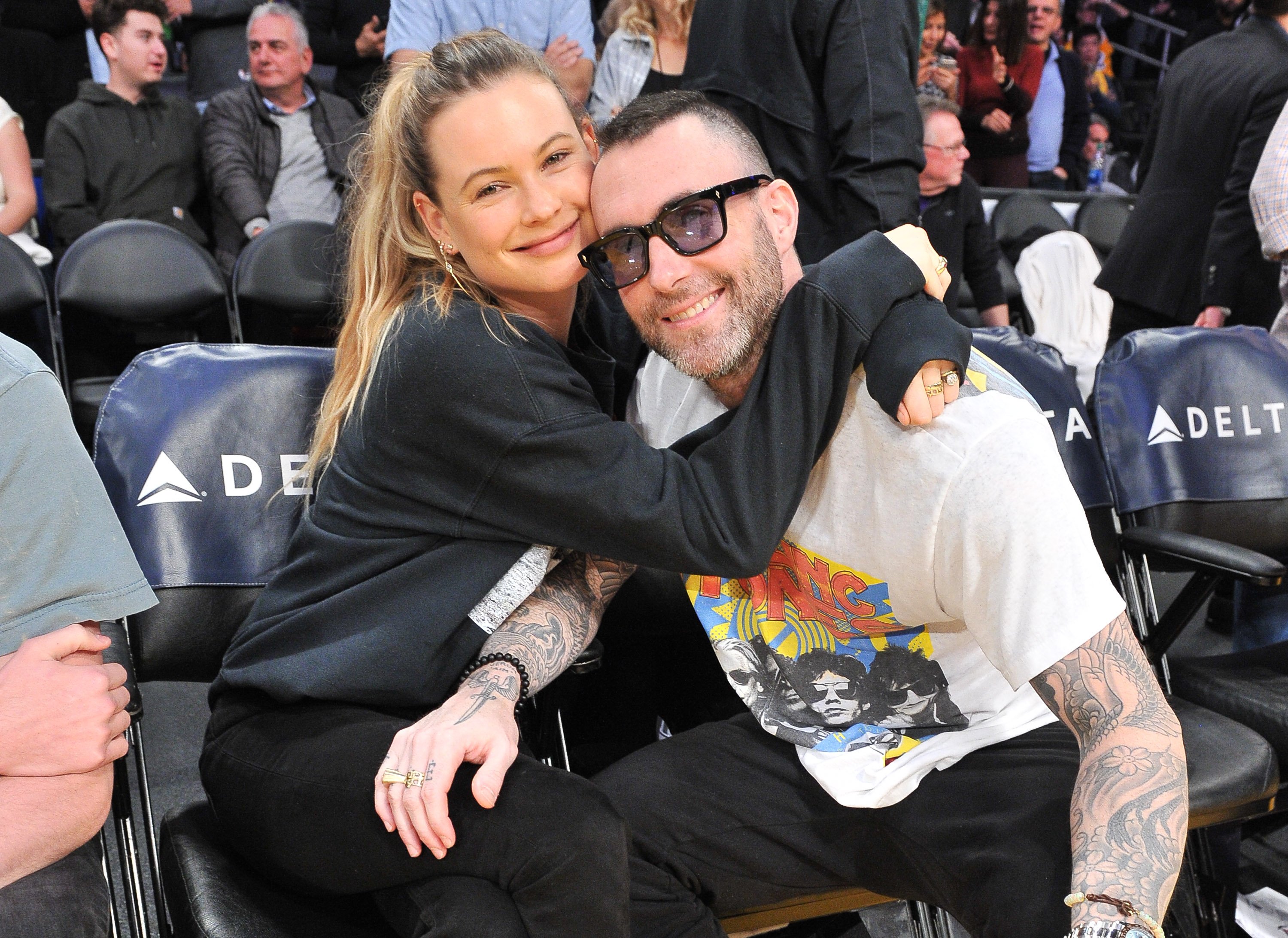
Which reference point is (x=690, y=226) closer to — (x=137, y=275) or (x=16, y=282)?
(x=16, y=282)

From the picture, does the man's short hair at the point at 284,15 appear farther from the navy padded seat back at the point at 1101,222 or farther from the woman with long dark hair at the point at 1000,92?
the navy padded seat back at the point at 1101,222

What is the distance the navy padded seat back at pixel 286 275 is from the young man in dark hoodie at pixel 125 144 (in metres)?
1.06

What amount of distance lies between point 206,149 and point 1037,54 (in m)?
4.66

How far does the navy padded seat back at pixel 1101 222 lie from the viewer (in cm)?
618

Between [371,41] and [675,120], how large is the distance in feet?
13.9

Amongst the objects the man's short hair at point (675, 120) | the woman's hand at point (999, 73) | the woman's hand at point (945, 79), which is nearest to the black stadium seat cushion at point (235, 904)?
the man's short hair at point (675, 120)

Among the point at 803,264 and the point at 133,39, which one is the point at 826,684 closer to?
the point at 803,264

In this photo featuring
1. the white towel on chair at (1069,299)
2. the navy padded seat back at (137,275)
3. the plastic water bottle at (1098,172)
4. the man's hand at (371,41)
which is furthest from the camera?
the plastic water bottle at (1098,172)

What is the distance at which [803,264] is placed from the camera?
274 cm

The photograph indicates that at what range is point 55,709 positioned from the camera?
4.63ft

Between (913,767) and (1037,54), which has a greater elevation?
(1037,54)

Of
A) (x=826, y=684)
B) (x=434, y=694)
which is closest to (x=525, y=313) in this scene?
(x=434, y=694)

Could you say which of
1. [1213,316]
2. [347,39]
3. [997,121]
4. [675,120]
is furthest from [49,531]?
[997,121]

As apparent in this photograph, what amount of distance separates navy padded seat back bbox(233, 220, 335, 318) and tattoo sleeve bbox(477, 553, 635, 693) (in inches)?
83.5
